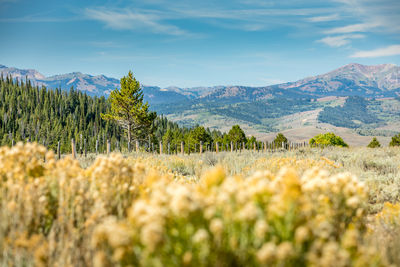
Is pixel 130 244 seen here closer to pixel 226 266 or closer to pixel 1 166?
pixel 226 266

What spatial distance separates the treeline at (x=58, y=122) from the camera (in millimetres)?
103062

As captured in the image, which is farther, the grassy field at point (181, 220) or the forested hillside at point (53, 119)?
the forested hillside at point (53, 119)

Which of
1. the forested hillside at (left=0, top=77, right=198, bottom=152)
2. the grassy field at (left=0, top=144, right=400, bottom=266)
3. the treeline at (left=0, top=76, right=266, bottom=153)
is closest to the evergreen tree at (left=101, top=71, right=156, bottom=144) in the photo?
the grassy field at (left=0, top=144, right=400, bottom=266)

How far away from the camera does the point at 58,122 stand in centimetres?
11600

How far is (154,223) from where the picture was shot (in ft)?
4.85

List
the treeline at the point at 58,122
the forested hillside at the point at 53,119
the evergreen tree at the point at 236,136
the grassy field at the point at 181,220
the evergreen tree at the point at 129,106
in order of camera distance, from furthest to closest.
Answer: the forested hillside at the point at 53,119, the treeline at the point at 58,122, the evergreen tree at the point at 236,136, the evergreen tree at the point at 129,106, the grassy field at the point at 181,220

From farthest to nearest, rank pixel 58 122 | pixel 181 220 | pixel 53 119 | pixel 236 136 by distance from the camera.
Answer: pixel 53 119
pixel 58 122
pixel 236 136
pixel 181 220

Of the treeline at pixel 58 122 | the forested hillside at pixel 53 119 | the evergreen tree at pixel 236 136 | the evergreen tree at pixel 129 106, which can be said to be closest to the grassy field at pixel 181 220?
the evergreen tree at pixel 129 106

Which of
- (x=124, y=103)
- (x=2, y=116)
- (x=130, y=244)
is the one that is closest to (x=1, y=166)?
(x=130, y=244)

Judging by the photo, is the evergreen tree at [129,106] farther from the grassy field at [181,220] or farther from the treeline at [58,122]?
the treeline at [58,122]

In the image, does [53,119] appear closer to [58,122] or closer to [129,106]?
[58,122]

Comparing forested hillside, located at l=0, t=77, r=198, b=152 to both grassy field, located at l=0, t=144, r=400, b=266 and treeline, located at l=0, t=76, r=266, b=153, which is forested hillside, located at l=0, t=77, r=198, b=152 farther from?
grassy field, located at l=0, t=144, r=400, b=266

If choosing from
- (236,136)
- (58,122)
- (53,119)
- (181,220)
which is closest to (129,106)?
(236,136)

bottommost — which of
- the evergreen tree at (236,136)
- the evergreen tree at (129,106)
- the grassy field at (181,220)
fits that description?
the evergreen tree at (236,136)
